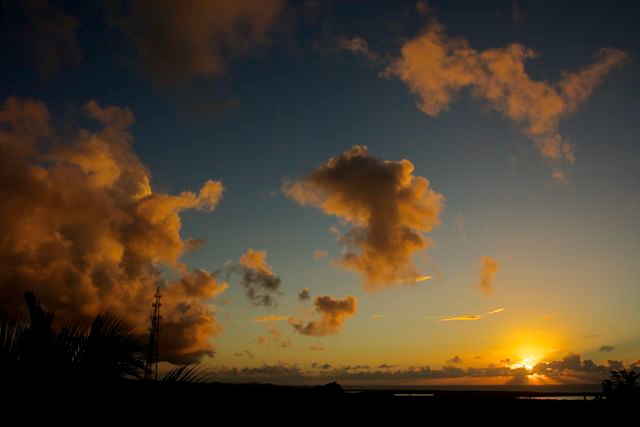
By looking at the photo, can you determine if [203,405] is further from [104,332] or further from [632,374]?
[632,374]

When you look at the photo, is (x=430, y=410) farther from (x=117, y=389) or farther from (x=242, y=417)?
(x=117, y=389)

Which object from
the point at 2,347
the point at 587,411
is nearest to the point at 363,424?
the point at 587,411

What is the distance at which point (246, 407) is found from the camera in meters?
5.50

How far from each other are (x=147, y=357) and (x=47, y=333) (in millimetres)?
1720

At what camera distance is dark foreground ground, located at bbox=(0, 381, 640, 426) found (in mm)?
4316

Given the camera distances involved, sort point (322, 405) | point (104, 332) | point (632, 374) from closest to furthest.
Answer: point (104, 332), point (322, 405), point (632, 374)

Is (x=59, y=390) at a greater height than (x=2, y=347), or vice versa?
(x=2, y=347)

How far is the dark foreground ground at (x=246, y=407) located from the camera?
432 cm

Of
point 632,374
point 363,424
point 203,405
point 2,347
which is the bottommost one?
point 632,374

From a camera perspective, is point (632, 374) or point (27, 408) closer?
point (27, 408)

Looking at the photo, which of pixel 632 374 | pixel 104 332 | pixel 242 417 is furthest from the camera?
pixel 632 374

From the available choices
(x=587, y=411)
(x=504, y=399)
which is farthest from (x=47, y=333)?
(x=587, y=411)

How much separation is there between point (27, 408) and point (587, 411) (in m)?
7.41

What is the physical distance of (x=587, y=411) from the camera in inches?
231
